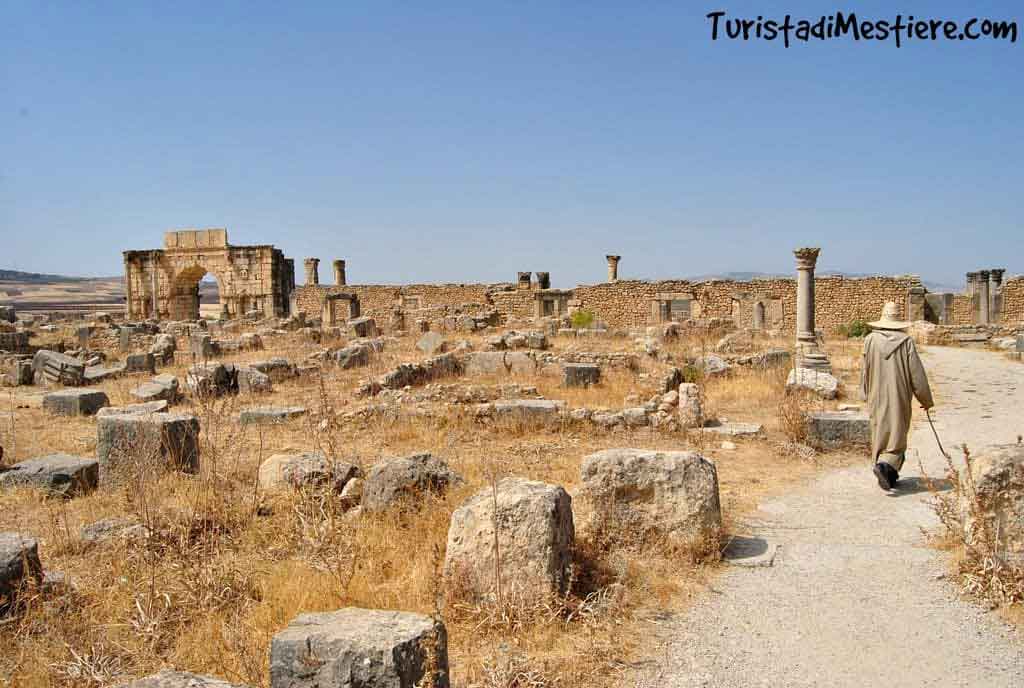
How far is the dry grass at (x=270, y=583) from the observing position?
3.15 m

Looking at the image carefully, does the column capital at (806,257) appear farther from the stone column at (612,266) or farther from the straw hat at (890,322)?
the stone column at (612,266)

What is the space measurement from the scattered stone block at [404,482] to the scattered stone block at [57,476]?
268 cm

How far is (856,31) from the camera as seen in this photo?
9.14 m

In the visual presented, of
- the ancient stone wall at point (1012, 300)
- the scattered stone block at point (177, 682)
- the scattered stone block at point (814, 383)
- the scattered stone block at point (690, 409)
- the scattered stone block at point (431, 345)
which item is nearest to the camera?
the scattered stone block at point (177, 682)

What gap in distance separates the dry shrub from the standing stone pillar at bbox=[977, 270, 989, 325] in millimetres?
25591

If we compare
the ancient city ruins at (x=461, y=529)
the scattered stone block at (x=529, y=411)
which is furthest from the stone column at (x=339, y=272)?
the scattered stone block at (x=529, y=411)

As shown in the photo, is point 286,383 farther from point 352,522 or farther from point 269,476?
point 352,522

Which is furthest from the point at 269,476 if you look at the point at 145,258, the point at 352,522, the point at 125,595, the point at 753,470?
the point at 145,258

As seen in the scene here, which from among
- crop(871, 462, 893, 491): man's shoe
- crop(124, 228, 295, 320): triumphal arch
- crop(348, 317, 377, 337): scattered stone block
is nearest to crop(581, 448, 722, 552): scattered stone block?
crop(871, 462, 893, 491): man's shoe

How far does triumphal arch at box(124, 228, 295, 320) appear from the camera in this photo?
27219mm

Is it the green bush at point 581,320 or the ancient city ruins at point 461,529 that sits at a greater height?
the green bush at point 581,320

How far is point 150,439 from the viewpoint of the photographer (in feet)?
19.8

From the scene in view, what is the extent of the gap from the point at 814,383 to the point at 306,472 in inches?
326

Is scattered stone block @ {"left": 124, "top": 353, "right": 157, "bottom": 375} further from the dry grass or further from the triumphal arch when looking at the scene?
the triumphal arch
